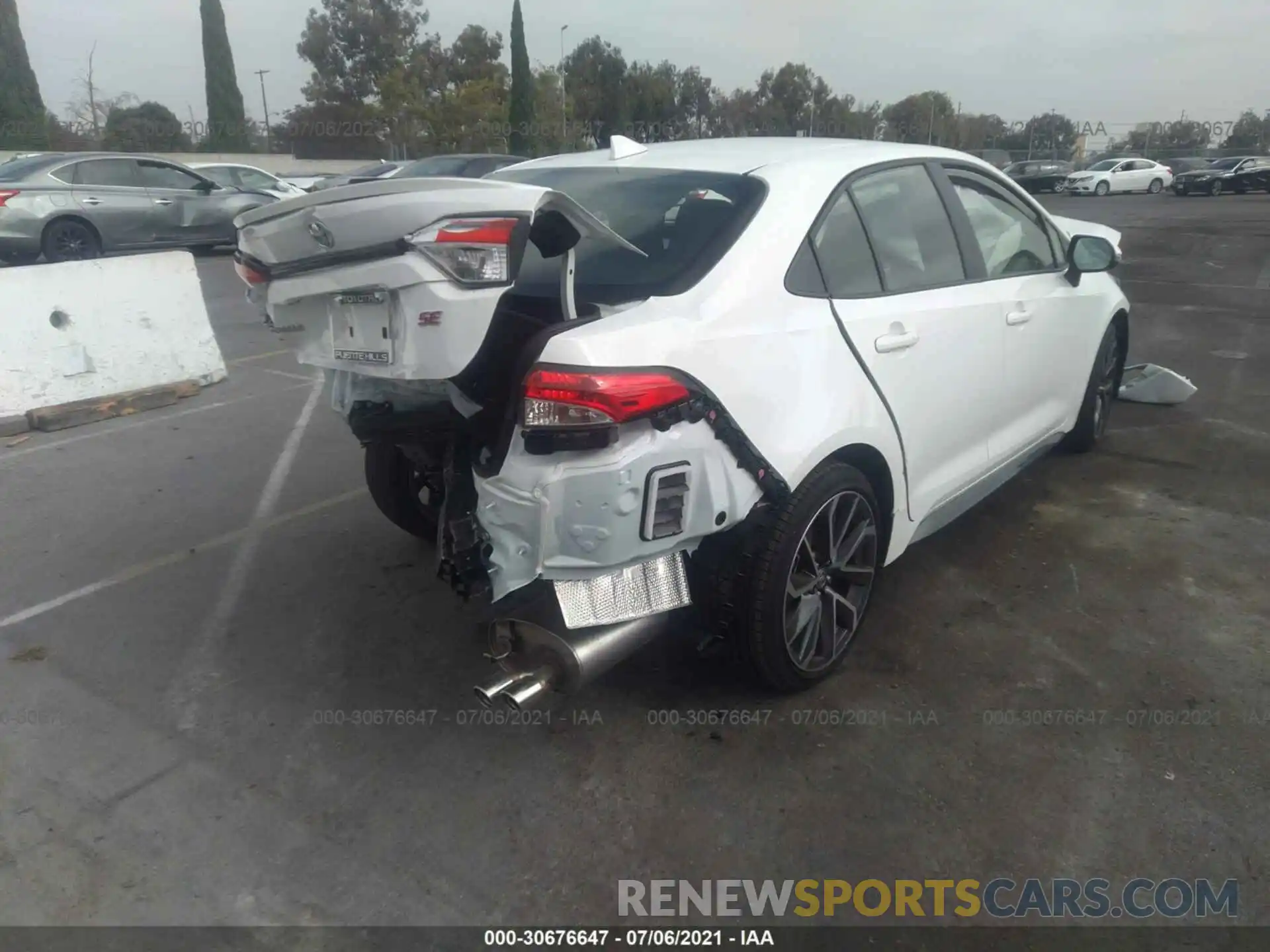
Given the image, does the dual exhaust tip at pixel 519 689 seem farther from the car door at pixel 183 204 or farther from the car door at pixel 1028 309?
the car door at pixel 183 204

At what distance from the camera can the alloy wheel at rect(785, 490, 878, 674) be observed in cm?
309

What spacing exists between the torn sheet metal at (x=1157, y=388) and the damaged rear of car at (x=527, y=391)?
4702 millimetres

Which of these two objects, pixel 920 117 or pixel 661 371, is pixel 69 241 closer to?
pixel 661 371

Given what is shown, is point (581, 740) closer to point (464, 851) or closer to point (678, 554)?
point (464, 851)

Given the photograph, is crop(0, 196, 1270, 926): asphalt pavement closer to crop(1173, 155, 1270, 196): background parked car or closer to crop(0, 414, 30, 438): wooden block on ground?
crop(0, 414, 30, 438): wooden block on ground

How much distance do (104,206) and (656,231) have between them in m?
12.6

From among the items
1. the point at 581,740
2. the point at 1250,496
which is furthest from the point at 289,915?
the point at 1250,496

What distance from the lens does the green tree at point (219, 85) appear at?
3962 centimetres

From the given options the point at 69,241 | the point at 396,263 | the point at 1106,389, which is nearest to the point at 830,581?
the point at 396,263

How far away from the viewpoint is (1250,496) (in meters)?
4.90

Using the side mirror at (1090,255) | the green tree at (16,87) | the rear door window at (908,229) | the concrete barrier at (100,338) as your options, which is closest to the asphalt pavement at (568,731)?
the side mirror at (1090,255)

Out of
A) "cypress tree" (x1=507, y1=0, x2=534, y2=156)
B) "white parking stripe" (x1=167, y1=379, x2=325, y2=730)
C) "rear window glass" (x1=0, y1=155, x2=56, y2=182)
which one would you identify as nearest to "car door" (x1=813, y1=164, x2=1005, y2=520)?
"white parking stripe" (x1=167, y1=379, x2=325, y2=730)

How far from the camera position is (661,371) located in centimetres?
254

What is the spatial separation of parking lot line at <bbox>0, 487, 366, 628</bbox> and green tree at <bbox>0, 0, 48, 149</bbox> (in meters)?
34.3
